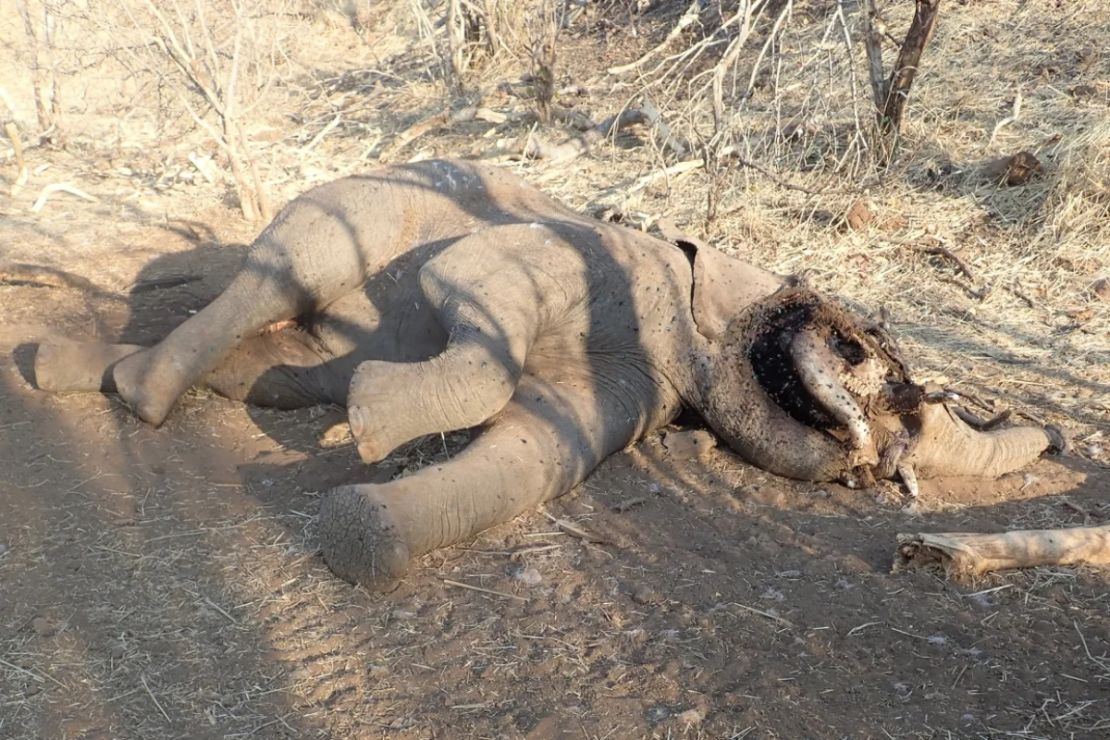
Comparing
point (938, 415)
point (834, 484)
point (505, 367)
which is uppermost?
point (505, 367)

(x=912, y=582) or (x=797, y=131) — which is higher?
(x=797, y=131)

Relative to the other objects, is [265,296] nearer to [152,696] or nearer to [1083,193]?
[152,696]

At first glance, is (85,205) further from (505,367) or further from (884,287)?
(884,287)

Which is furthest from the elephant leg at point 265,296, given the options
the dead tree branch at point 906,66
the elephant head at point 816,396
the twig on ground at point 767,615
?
the dead tree branch at point 906,66

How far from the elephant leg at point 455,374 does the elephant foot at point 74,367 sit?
5.90ft

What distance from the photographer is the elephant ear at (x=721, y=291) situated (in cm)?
475

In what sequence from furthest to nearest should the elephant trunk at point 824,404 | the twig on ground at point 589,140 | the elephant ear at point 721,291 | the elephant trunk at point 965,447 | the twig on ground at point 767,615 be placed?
the twig on ground at point 589,140
the elephant ear at point 721,291
the elephant trunk at point 965,447
the elephant trunk at point 824,404
the twig on ground at point 767,615

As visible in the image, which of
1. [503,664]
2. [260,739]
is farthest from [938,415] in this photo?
[260,739]

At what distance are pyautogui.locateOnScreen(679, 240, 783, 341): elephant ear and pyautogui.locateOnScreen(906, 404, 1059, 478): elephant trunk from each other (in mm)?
899

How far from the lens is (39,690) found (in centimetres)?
315

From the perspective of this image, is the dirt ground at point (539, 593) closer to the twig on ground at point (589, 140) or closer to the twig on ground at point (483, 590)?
the twig on ground at point (483, 590)

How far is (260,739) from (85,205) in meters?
6.85

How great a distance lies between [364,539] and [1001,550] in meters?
2.33

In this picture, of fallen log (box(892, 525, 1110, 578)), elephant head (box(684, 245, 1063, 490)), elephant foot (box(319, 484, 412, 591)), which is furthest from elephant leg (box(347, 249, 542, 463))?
fallen log (box(892, 525, 1110, 578))
